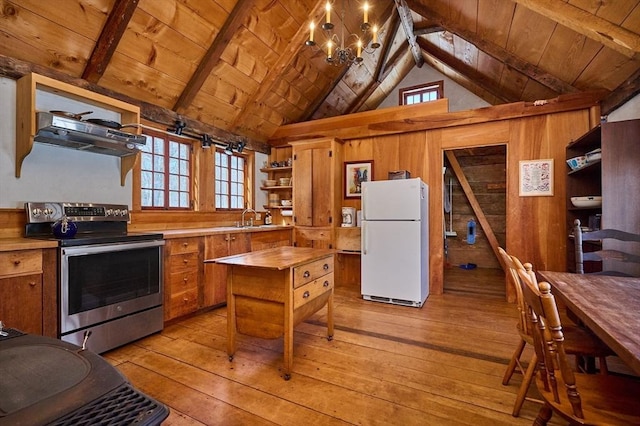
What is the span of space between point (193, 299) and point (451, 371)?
8.19ft

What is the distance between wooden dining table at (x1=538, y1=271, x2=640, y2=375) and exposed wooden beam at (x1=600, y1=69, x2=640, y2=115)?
6.94ft

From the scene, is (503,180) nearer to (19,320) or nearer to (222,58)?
(222,58)

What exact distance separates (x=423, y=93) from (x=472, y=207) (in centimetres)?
253

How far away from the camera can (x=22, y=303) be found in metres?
1.97

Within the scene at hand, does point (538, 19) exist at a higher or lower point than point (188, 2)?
lower

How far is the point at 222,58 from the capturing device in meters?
3.58

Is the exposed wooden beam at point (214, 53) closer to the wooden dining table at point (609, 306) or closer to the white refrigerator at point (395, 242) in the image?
the white refrigerator at point (395, 242)

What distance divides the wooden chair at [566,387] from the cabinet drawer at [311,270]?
1304mm

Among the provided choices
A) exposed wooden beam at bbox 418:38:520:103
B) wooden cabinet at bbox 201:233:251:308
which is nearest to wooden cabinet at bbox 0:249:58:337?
wooden cabinet at bbox 201:233:251:308

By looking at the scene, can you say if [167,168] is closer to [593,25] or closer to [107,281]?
[107,281]

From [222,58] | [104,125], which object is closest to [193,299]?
[104,125]

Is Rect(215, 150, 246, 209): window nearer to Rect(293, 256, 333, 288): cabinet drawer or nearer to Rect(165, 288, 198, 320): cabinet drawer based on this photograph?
Rect(165, 288, 198, 320): cabinet drawer

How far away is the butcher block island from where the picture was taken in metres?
2.01

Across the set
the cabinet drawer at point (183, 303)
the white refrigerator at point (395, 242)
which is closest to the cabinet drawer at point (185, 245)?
the cabinet drawer at point (183, 303)
